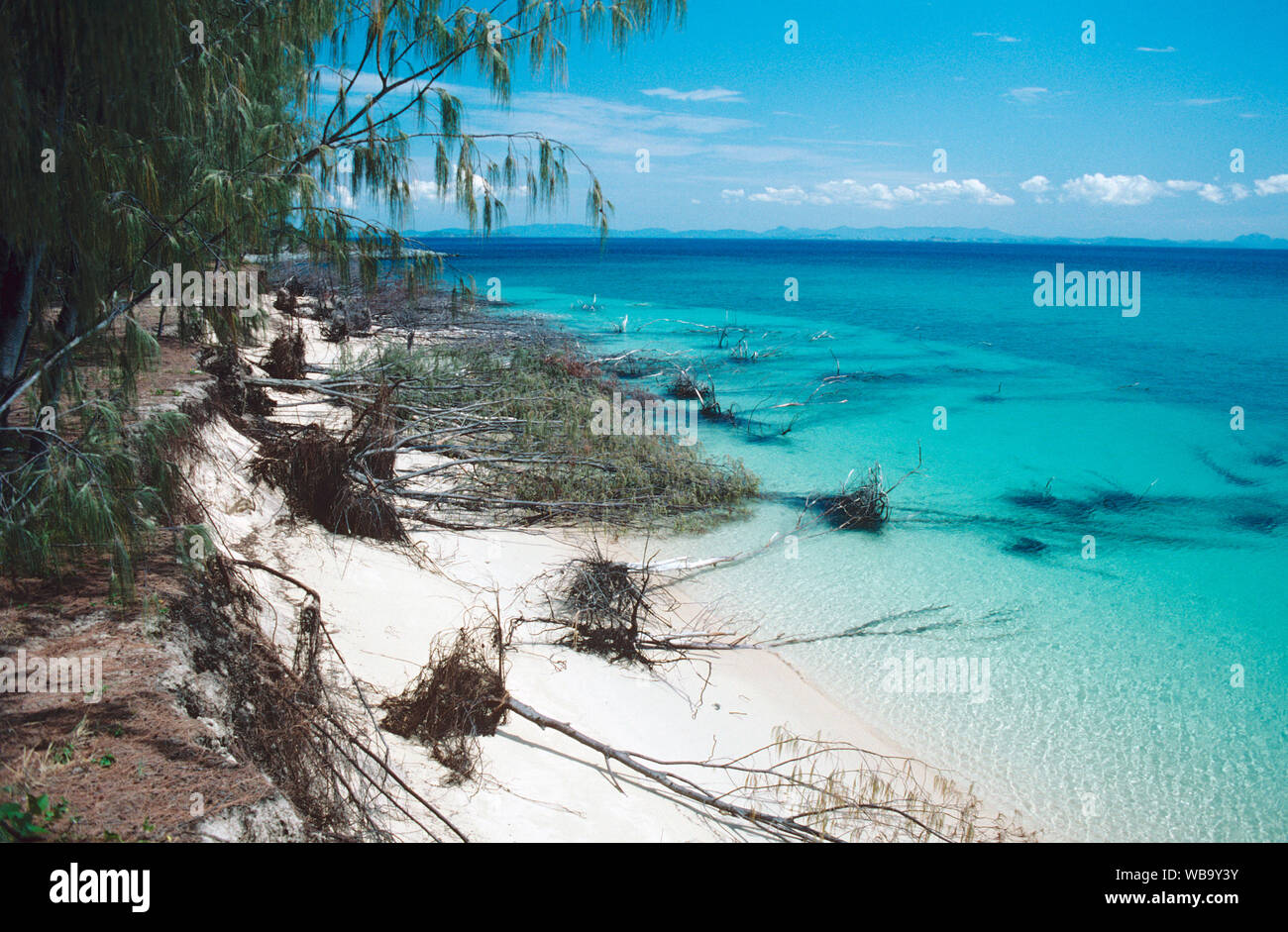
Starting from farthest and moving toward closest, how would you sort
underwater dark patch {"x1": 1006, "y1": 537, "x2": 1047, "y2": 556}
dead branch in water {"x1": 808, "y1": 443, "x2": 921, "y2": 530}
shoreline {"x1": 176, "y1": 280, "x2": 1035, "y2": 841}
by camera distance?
dead branch in water {"x1": 808, "y1": 443, "x2": 921, "y2": 530}
underwater dark patch {"x1": 1006, "y1": 537, "x2": 1047, "y2": 556}
shoreline {"x1": 176, "y1": 280, "x2": 1035, "y2": 841}

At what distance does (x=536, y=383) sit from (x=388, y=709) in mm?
9248

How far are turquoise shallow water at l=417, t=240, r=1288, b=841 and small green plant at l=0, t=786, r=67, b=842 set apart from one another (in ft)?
17.8

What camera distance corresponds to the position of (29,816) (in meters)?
2.60

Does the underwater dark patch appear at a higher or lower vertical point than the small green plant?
lower

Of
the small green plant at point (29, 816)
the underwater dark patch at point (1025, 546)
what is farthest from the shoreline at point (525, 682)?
the underwater dark patch at point (1025, 546)

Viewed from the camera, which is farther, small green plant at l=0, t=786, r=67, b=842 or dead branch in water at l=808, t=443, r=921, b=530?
dead branch in water at l=808, t=443, r=921, b=530

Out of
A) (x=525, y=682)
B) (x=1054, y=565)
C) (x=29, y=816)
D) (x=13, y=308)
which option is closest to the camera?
(x=29, y=816)

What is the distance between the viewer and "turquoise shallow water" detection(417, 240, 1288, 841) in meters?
5.99

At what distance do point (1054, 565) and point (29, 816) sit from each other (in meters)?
10.3

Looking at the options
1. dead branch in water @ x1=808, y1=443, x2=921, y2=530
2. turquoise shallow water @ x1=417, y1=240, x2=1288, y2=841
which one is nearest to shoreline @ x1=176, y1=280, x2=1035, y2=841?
turquoise shallow water @ x1=417, y1=240, x2=1288, y2=841

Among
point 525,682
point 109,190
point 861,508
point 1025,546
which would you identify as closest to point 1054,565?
point 1025,546

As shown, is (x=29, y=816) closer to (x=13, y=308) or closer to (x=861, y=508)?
(x=13, y=308)

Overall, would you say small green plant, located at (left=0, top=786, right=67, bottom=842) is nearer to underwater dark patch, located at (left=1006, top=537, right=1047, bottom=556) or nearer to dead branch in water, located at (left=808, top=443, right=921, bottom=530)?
dead branch in water, located at (left=808, top=443, right=921, bottom=530)
